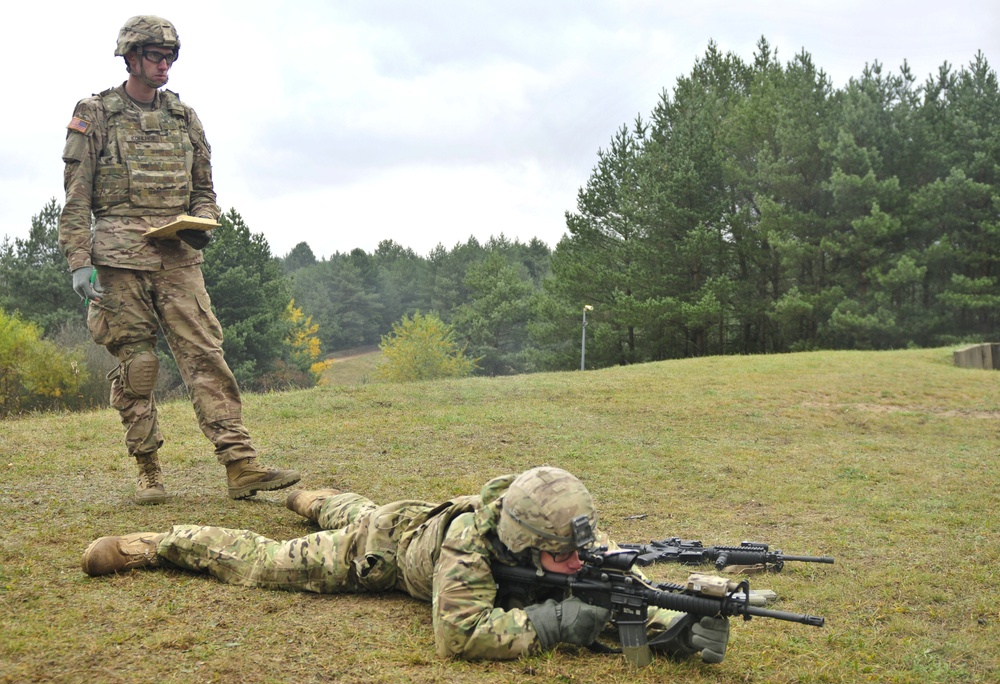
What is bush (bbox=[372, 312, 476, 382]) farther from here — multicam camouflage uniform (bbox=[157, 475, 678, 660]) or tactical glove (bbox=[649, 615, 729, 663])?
tactical glove (bbox=[649, 615, 729, 663])

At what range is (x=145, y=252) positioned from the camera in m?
5.87

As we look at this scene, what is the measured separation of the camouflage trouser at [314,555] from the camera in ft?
15.2

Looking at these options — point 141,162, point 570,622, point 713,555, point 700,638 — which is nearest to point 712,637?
point 700,638

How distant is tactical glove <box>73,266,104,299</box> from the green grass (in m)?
1.45

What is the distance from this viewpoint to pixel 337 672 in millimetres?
3693

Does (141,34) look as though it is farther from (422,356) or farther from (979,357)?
(422,356)

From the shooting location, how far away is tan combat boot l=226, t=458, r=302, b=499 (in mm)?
6078

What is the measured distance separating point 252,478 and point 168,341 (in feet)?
3.55

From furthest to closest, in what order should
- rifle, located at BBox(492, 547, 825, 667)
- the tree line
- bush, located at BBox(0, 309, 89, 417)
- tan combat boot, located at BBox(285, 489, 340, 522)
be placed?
the tree line → bush, located at BBox(0, 309, 89, 417) → tan combat boot, located at BBox(285, 489, 340, 522) → rifle, located at BBox(492, 547, 825, 667)

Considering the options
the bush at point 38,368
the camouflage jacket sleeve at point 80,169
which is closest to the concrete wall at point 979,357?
the camouflage jacket sleeve at point 80,169

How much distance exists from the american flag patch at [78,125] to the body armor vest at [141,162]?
0.52 ft

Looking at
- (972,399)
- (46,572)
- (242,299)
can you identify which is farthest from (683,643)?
(242,299)

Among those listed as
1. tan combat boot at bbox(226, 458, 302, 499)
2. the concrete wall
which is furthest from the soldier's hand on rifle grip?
the concrete wall

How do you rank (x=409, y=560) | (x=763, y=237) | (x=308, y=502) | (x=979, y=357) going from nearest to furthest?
(x=409, y=560) < (x=308, y=502) < (x=979, y=357) < (x=763, y=237)
